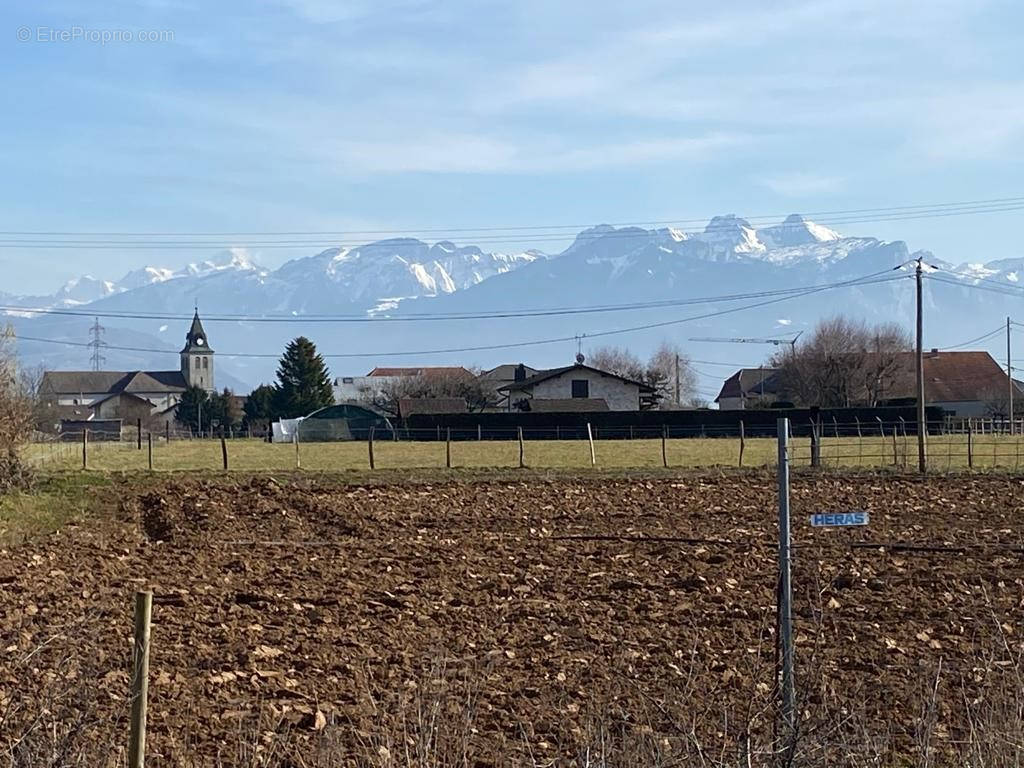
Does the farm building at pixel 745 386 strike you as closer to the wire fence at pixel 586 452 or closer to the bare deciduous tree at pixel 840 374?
the bare deciduous tree at pixel 840 374

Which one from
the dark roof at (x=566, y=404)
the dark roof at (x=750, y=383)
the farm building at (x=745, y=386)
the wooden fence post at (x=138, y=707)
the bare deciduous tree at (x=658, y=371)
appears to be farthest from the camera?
the dark roof at (x=750, y=383)

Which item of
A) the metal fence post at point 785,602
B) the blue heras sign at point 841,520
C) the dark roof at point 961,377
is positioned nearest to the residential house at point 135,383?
the dark roof at point 961,377

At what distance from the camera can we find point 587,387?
87.6 meters

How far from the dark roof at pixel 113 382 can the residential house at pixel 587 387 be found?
107 metres

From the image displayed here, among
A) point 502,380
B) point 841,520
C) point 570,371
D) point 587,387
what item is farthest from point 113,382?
point 841,520

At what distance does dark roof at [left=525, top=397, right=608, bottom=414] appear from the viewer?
83250 millimetres

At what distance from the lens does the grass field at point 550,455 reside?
39531mm

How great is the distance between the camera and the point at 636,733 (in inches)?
295

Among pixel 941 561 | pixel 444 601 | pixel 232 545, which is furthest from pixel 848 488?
pixel 444 601

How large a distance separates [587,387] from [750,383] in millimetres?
43762

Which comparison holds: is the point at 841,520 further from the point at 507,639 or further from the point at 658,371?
the point at 658,371

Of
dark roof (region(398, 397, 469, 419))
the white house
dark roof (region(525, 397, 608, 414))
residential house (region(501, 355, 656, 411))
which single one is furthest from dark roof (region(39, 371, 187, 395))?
dark roof (region(525, 397, 608, 414))

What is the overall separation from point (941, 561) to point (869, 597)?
296 centimetres

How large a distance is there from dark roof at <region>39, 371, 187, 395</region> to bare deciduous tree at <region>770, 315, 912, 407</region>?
11287 centimetres
